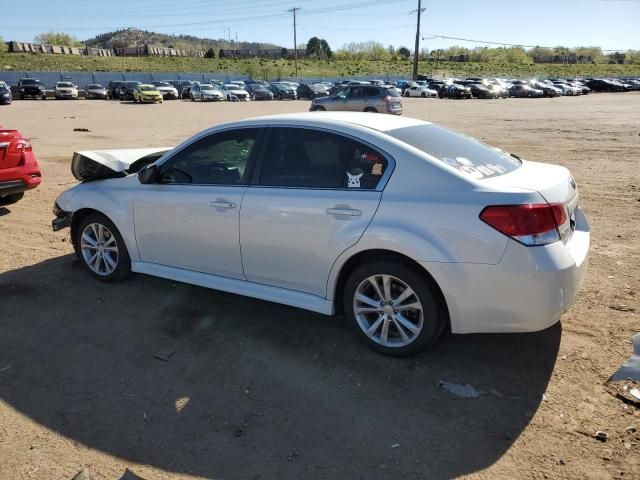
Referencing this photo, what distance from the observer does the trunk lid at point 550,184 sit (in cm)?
321

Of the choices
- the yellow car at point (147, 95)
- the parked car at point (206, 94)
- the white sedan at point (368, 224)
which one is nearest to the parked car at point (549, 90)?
the parked car at point (206, 94)

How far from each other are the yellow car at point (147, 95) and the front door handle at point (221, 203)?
41.9 meters

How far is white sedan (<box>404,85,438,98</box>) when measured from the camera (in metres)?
52.1

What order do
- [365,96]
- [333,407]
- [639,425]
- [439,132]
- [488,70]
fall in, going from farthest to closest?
[488,70]
[365,96]
[439,132]
[333,407]
[639,425]

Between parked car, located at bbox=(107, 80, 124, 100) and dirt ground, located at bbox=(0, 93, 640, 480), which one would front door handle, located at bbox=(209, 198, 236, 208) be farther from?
parked car, located at bbox=(107, 80, 124, 100)

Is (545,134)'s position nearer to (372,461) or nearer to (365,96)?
(365,96)

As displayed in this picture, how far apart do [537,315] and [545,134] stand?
16.7 m

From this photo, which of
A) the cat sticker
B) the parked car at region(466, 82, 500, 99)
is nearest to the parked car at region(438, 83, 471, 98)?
the parked car at region(466, 82, 500, 99)

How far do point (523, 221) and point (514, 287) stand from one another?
1.31 ft

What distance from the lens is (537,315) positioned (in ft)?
10.1

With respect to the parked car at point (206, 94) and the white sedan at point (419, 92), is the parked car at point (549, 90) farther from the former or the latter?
the parked car at point (206, 94)

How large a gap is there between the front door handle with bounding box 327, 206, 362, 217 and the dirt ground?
1.00 meters

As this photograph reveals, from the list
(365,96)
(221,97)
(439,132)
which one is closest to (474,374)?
(439,132)

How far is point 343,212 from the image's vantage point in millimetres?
3479
